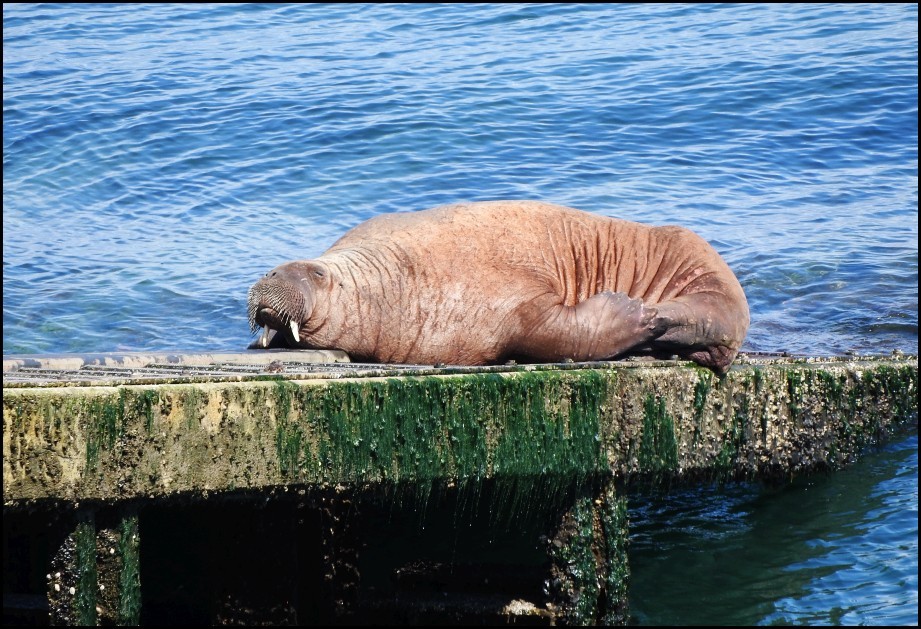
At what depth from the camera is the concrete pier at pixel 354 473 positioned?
4.43m

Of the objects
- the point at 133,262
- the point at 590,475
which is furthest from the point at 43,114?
the point at 590,475

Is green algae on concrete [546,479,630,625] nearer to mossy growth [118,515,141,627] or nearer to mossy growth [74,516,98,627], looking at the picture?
mossy growth [118,515,141,627]

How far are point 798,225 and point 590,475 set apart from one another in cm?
840

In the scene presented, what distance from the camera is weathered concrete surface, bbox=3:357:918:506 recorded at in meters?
4.36

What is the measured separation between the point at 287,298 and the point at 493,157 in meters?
10.1

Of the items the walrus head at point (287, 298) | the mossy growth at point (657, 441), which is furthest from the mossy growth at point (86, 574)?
the mossy growth at point (657, 441)

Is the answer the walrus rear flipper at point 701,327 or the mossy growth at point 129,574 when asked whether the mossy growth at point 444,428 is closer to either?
the mossy growth at point 129,574

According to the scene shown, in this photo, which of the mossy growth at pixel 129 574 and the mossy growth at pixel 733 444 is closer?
the mossy growth at pixel 129 574

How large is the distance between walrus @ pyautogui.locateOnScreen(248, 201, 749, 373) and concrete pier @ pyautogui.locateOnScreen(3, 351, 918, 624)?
36cm

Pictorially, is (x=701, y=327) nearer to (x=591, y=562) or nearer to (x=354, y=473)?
(x=591, y=562)

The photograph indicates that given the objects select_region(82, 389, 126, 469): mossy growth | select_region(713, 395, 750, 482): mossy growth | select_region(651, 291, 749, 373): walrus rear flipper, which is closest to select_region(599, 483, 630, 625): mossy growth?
select_region(713, 395, 750, 482): mossy growth

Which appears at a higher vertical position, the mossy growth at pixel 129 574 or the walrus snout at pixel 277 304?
the walrus snout at pixel 277 304

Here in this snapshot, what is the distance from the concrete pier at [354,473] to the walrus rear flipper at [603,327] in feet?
1.64

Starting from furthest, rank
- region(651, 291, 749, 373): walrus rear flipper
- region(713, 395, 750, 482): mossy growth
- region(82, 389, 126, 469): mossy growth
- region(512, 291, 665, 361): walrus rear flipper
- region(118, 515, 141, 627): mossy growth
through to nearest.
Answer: region(512, 291, 665, 361): walrus rear flipper < region(651, 291, 749, 373): walrus rear flipper < region(713, 395, 750, 482): mossy growth < region(118, 515, 141, 627): mossy growth < region(82, 389, 126, 469): mossy growth
